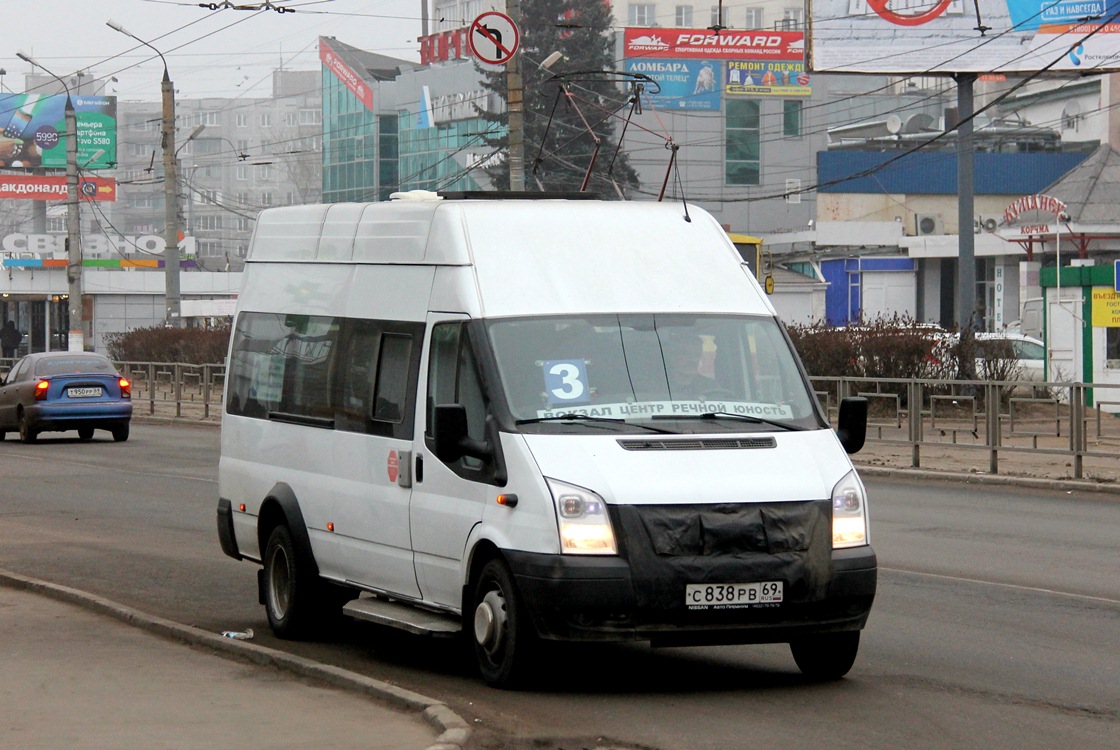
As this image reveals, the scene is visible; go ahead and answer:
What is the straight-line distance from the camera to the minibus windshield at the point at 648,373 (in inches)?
299

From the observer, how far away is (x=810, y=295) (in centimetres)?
6300

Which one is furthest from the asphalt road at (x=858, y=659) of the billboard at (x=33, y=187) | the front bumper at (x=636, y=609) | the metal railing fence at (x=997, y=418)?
the billboard at (x=33, y=187)

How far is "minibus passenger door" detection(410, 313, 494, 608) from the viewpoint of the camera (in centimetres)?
757

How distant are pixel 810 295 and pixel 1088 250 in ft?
63.7

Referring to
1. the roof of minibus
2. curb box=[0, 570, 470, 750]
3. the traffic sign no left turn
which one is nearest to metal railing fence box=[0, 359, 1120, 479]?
the traffic sign no left turn

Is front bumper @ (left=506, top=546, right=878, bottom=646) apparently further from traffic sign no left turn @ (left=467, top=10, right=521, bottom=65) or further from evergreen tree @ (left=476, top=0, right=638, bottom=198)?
evergreen tree @ (left=476, top=0, right=638, bottom=198)

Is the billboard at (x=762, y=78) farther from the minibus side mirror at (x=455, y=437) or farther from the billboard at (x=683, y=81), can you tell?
the minibus side mirror at (x=455, y=437)

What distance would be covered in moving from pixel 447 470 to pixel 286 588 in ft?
6.50

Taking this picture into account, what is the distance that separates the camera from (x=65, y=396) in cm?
2770

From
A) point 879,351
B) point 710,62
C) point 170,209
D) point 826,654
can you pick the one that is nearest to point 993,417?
point 879,351

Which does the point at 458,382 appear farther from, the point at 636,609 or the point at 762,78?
the point at 762,78

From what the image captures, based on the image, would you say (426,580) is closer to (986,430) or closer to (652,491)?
(652,491)

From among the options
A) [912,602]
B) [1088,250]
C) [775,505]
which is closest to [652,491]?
[775,505]

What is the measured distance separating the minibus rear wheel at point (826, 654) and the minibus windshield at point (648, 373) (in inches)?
38.0
